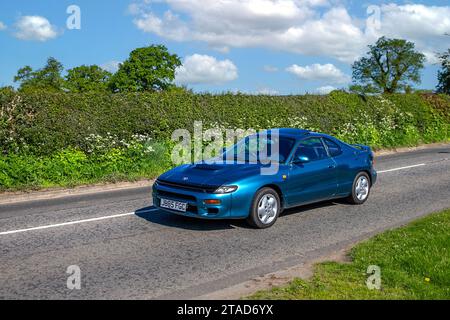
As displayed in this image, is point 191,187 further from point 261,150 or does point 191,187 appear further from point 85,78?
point 85,78

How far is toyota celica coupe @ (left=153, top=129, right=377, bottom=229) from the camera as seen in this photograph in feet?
25.1

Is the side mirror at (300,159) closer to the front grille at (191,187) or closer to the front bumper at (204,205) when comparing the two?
the front bumper at (204,205)

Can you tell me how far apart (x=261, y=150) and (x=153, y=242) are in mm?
2730

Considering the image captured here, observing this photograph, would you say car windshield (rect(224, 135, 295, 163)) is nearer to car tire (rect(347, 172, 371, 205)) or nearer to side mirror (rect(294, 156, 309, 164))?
side mirror (rect(294, 156, 309, 164))

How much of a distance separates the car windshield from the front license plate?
55.7 inches

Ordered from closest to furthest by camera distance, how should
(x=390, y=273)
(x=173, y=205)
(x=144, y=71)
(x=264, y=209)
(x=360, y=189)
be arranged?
(x=390, y=273) → (x=173, y=205) → (x=264, y=209) → (x=360, y=189) → (x=144, y=71)

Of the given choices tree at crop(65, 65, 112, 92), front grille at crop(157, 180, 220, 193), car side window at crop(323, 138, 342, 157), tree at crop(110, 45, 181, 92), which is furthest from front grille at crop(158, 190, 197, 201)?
tree at crop(65, 65, 112, 92)

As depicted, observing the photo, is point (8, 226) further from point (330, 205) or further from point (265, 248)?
point (330, 205)

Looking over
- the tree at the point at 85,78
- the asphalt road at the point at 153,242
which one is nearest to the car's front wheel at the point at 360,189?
the asphalt road at the point at 153,242

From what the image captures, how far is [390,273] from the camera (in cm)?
563

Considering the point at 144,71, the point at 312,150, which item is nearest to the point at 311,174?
the point at 312,150

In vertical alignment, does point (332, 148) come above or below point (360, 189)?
above
